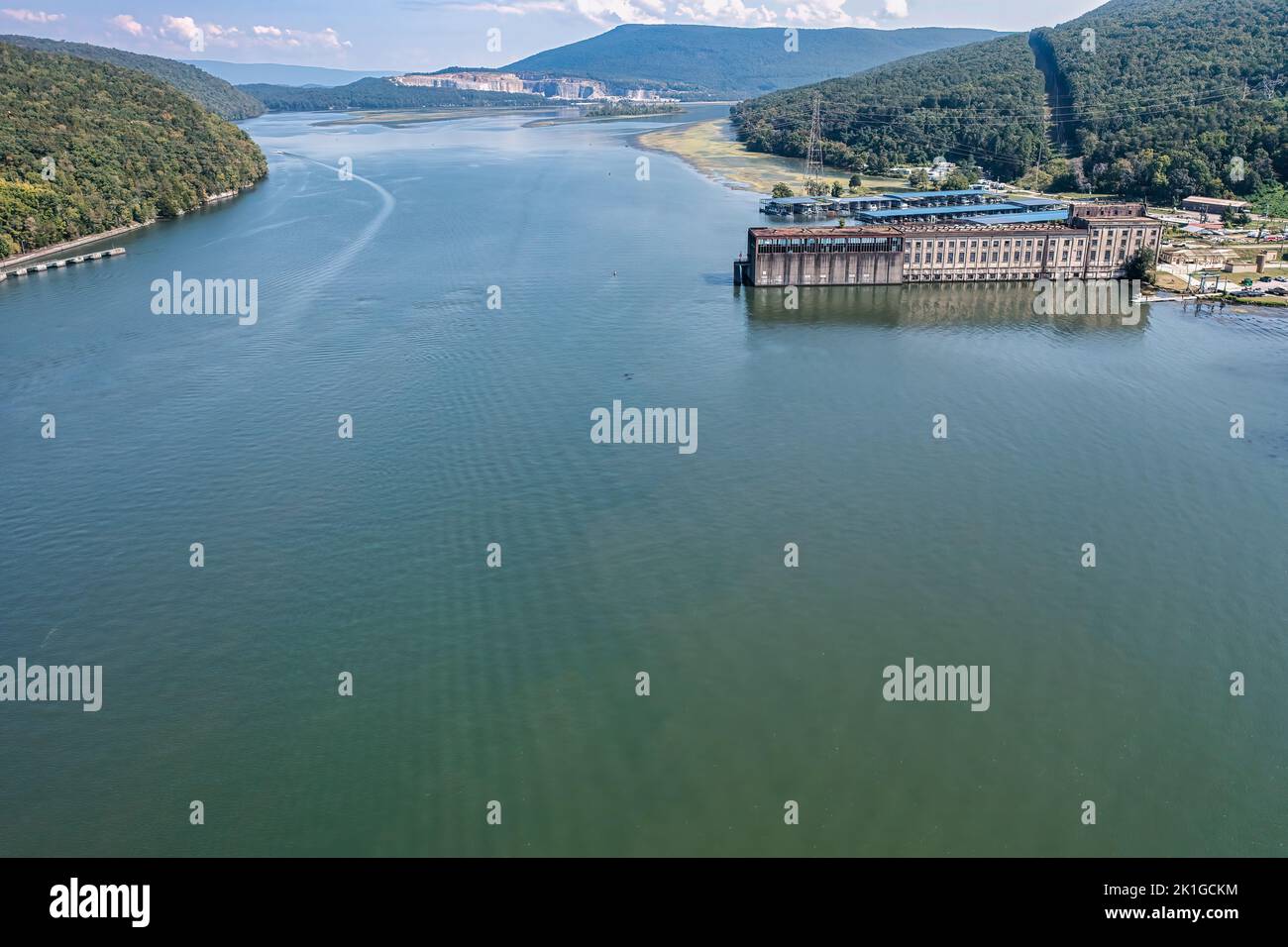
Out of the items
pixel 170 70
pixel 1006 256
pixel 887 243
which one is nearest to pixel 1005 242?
pixel 1006 256

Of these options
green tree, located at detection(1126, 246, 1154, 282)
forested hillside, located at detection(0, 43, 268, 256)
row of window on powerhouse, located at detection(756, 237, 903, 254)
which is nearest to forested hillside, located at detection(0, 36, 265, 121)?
forested hillside, located at detection(0, 43, 268, 256)

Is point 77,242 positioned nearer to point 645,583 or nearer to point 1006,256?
point 645,583

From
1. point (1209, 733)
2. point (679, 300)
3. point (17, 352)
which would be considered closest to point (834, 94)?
point (679, 300)

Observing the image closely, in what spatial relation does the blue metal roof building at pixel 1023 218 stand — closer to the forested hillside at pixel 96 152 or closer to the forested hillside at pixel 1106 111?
the forested hillside at pixel 1106 111

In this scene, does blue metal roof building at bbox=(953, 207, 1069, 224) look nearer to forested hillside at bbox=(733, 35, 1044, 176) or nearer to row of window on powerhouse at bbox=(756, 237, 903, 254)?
row of window on powerhouse at bbox=(756, 237, 903, 254)

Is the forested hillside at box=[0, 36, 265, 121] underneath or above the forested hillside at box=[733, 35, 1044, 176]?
above
